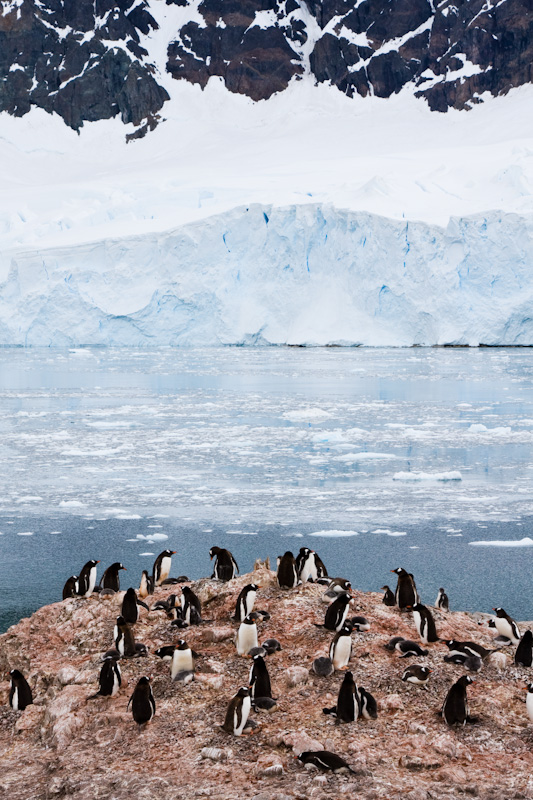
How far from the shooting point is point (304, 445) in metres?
13.4

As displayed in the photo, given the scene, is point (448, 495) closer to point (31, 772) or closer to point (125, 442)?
point (125, 442)

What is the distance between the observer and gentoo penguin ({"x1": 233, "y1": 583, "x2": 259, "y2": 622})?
546cm

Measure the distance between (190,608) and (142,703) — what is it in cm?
121

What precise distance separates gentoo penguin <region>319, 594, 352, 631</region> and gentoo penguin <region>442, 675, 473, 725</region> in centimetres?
103

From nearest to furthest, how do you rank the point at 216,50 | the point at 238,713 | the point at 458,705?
1. the point at 238,713
2. the point at 458,705
3. the point at 216,50

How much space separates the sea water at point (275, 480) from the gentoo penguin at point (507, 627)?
99 centimetres

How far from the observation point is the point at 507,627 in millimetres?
5383

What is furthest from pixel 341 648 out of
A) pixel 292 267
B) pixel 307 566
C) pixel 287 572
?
Answer: pixel 292 267

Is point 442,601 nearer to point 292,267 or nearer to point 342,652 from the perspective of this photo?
point 342,652

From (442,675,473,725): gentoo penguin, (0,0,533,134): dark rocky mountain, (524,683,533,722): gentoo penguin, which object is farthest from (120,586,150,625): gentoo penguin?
(0,0,533,134): dark rocky mountain

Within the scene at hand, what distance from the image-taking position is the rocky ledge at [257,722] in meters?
3.88

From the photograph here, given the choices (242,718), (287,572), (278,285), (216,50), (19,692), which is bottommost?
(19,692)

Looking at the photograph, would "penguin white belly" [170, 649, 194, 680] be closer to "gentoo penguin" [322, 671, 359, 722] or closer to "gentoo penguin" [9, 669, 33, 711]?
"gentoo penguin" [9, 669, 33, 711]

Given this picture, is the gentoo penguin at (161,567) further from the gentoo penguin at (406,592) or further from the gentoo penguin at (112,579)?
the gentoo penguin at (406,592)
